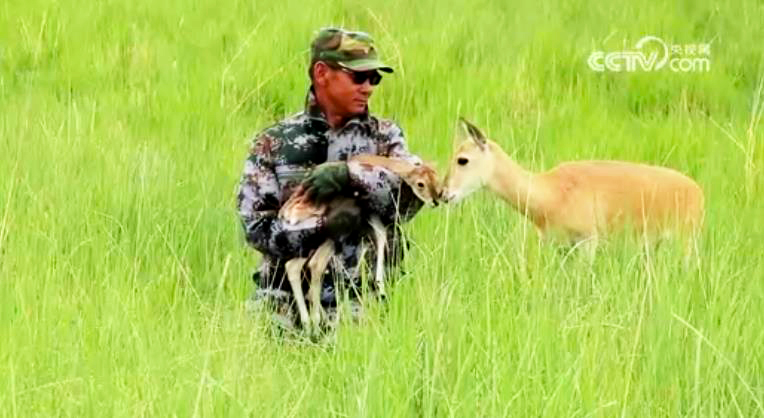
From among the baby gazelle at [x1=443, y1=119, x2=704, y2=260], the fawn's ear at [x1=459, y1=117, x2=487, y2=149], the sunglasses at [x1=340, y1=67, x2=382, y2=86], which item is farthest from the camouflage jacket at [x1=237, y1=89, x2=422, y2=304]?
the baby gazelle at [x1=443, y1=119, x2=704, y2=260]

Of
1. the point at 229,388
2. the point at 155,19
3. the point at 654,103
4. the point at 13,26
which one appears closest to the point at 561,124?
the point at 654,103

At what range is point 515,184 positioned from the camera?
499 cm

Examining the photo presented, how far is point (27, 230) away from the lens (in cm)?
477

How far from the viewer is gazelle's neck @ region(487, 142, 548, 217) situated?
4.95 m

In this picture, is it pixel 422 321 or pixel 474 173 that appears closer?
pixel 422 321

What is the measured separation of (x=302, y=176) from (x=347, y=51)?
1.24ft

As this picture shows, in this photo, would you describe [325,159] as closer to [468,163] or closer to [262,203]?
[262,203]

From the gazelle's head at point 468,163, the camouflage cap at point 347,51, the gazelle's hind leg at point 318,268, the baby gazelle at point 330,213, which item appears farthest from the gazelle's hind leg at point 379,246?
the gazelle's head at point 468,163

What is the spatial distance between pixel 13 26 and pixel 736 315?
5.18 meters

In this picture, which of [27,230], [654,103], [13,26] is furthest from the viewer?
[13,26]

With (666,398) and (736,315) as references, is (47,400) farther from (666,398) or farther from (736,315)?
(736,315)

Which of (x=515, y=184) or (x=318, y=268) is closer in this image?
(x=318, y=268)

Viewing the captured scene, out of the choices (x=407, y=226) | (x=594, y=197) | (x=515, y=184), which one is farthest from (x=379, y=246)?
(x=594, y=197)

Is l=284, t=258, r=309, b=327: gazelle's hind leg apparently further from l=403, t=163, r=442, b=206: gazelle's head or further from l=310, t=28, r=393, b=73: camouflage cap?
l=310, t=28, r=393, b=73: camouflage cap
